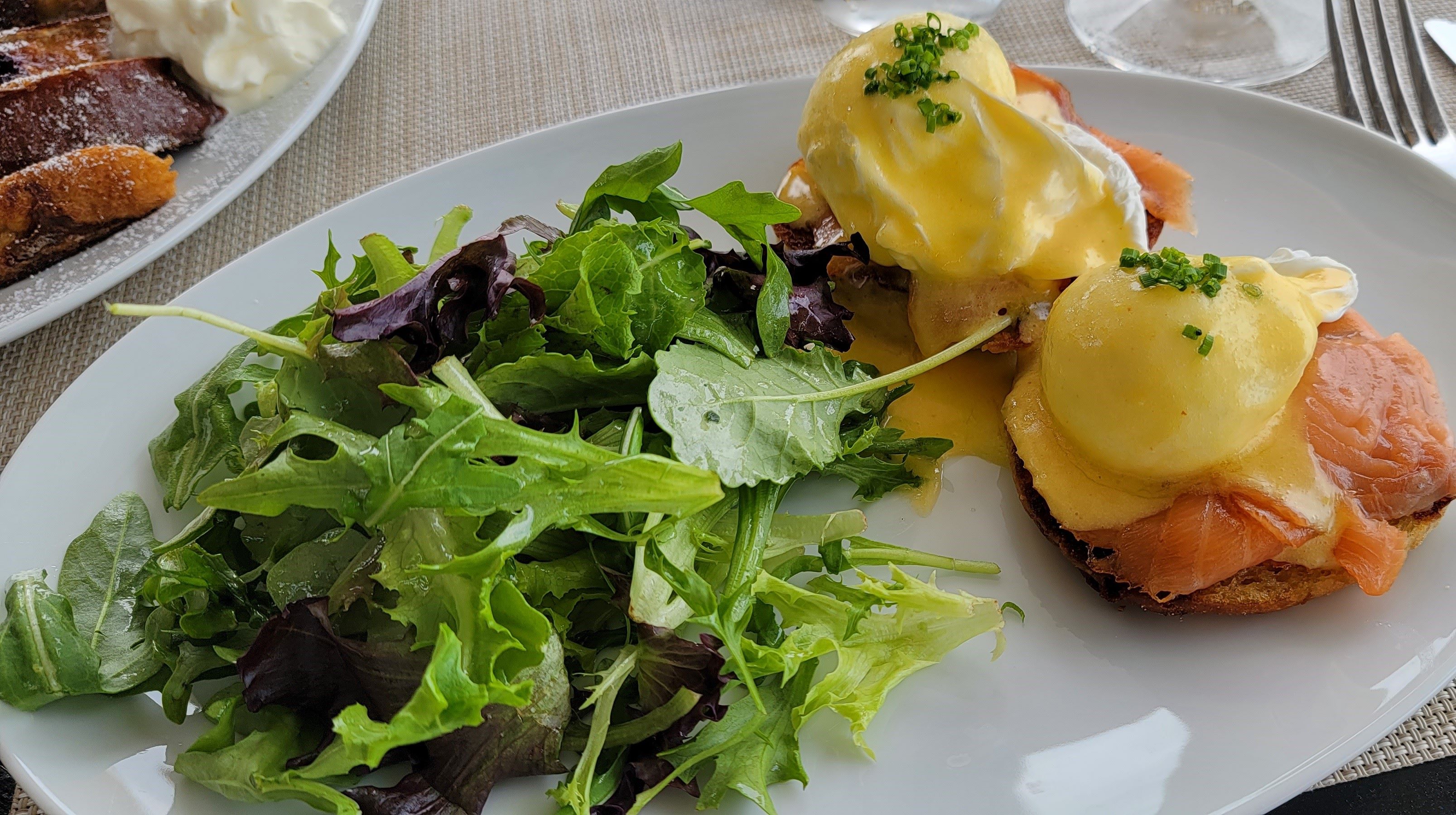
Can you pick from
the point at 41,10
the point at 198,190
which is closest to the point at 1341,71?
the point at 198,190

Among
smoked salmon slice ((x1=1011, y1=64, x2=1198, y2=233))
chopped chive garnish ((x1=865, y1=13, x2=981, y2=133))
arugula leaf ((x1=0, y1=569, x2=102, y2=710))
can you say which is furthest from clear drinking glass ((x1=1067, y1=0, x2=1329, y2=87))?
arugula leaf ((x1=0, y1=569, x2=102, y2=710))

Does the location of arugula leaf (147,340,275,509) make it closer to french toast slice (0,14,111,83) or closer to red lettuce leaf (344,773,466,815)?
red lettuce leaf (344,773,466,815)

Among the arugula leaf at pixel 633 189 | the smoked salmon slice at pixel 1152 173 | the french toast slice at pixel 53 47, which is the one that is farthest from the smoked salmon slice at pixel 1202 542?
the french toast slice at pixel 53 47

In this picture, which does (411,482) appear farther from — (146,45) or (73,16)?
(73,16)

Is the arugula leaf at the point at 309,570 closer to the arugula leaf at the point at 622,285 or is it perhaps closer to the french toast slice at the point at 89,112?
the arugula leaf at the point at 622,285

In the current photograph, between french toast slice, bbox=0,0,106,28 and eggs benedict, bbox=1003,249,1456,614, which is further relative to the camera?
french toast slice, bbox=0,0,106,28

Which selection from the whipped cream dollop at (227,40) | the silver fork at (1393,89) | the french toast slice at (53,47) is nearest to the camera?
the silver fork at (1393,89)
